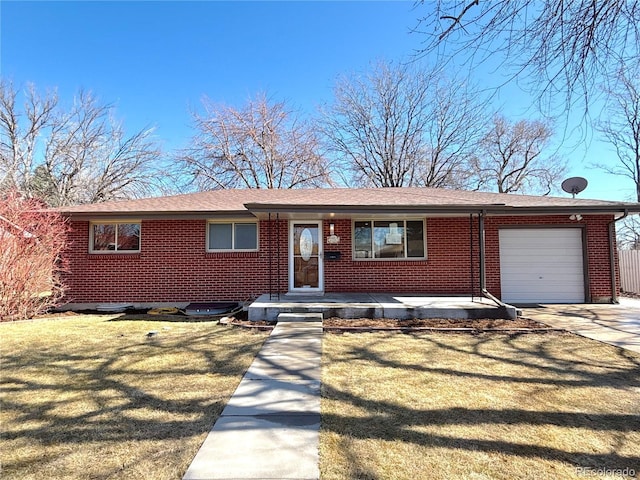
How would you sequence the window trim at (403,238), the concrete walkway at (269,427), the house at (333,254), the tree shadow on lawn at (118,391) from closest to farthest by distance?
the concrete walkway at (269,427), the tree shadow on lawn at (118,391), the house at (333,254), the window trim at (403,238)

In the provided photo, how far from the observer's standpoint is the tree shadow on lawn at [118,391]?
2.74 meters

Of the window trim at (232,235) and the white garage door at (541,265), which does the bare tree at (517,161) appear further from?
the window trim at (232,235)

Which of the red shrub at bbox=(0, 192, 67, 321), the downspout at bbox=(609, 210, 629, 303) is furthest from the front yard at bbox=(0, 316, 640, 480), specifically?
the downspout at bbox=(609, 210, 629, 303)

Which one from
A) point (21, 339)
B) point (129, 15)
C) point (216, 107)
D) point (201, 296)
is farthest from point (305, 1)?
point (216, 107)

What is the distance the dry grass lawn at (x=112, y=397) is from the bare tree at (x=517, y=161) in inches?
897

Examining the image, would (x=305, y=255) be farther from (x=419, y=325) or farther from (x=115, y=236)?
(x=115, y=236)

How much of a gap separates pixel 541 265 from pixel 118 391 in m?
10.4

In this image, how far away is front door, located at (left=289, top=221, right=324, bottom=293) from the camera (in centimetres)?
927

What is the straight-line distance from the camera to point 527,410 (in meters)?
3.16

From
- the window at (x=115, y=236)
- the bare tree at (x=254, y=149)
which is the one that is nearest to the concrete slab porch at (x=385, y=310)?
the window at (x=115, y=236)

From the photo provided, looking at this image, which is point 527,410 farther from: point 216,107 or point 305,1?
point 216,107

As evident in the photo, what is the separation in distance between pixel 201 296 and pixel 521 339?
7.51 meters

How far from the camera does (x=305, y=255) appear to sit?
9344mm

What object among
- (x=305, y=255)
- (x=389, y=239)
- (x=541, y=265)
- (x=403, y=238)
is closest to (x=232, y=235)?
(x=305, y=255)
